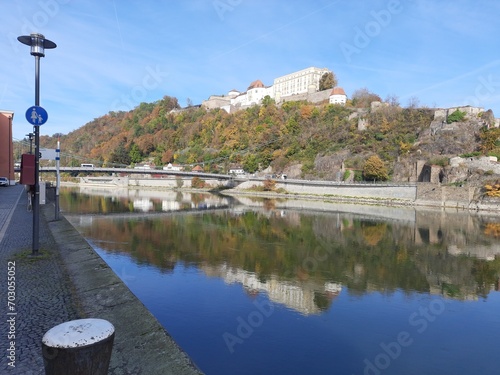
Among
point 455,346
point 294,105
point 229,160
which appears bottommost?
point 455,346

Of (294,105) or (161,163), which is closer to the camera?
(294,105)

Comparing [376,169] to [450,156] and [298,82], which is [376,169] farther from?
[298,82]

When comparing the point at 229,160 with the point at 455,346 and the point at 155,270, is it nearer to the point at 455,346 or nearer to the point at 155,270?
the point at 155,270

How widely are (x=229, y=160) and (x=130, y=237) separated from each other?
39844 millimetres

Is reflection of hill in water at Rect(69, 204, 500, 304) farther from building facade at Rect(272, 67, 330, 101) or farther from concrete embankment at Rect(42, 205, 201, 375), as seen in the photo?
building facade at Rect(272, 67, 330, 101)

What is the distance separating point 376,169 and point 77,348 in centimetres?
3589

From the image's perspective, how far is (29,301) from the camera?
A: 4301mm

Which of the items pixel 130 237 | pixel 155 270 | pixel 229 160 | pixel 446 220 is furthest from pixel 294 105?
pixel 155 270

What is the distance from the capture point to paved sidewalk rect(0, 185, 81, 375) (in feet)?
10.1

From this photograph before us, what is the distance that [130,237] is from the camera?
499 inches

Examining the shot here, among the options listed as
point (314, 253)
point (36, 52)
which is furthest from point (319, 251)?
point (36, 52)

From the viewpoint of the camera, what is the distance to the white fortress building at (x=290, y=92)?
57.6 m

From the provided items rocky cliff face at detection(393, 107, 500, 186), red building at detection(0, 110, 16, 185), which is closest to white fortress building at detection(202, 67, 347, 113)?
rocky cliff face at detection(393, 107, 500, 186)

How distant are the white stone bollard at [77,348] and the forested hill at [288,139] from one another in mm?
35839
